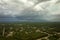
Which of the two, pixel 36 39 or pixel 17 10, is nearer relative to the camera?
pixel 36 39

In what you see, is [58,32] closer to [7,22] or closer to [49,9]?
[49,9]

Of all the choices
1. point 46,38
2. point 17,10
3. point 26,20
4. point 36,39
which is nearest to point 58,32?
point 46,38

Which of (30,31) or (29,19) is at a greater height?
(29,19)

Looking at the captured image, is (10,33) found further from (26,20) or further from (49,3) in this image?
(49,3)

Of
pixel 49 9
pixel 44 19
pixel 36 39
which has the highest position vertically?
pixel 49 9

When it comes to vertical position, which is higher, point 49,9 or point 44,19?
point 49,9

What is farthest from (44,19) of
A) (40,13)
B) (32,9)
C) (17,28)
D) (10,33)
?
(10,33)
